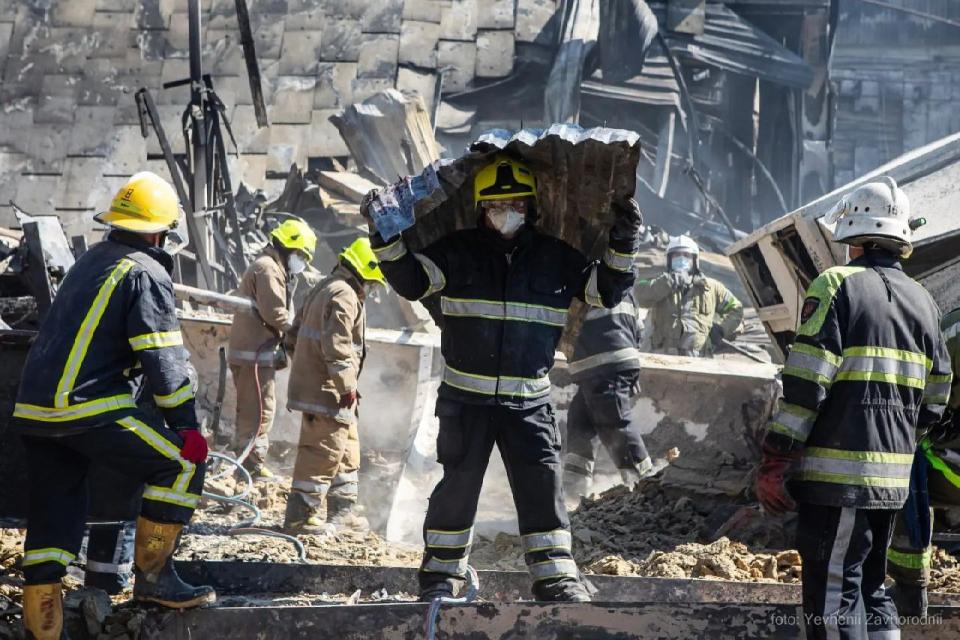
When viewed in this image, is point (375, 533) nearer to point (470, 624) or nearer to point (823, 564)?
point (470, 624)

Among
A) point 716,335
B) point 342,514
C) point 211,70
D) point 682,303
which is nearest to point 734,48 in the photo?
point 716,335

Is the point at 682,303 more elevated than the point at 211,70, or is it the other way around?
the point at 211,70

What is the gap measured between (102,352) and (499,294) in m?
1.56

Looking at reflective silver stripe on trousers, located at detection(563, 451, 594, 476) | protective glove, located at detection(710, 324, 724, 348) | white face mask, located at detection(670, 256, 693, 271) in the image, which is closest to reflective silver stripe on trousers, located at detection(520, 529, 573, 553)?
reflective silver stripe on trousers, located at detection(563, 451, 594, 476)

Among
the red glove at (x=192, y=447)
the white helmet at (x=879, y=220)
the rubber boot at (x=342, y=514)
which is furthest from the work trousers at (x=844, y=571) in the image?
the rubber boot at (x=342, y=514)

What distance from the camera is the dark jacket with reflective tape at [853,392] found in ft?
13.2

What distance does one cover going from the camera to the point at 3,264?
8227mm

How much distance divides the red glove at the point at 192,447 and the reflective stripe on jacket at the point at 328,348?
7.64 feet

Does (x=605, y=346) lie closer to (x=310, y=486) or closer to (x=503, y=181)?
(x=310, y=486)

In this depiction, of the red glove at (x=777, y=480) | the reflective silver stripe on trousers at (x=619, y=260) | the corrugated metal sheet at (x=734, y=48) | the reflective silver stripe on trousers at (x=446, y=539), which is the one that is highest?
the corrugated metal sheet at (x=734, y=48)

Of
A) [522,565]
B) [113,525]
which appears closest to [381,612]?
[113,525]

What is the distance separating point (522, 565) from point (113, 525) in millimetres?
2508

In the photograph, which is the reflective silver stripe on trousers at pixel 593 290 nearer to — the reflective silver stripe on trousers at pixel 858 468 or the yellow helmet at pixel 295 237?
the reflective silver stripe on trousers at pixel 858 468

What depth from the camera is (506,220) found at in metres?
4.59
